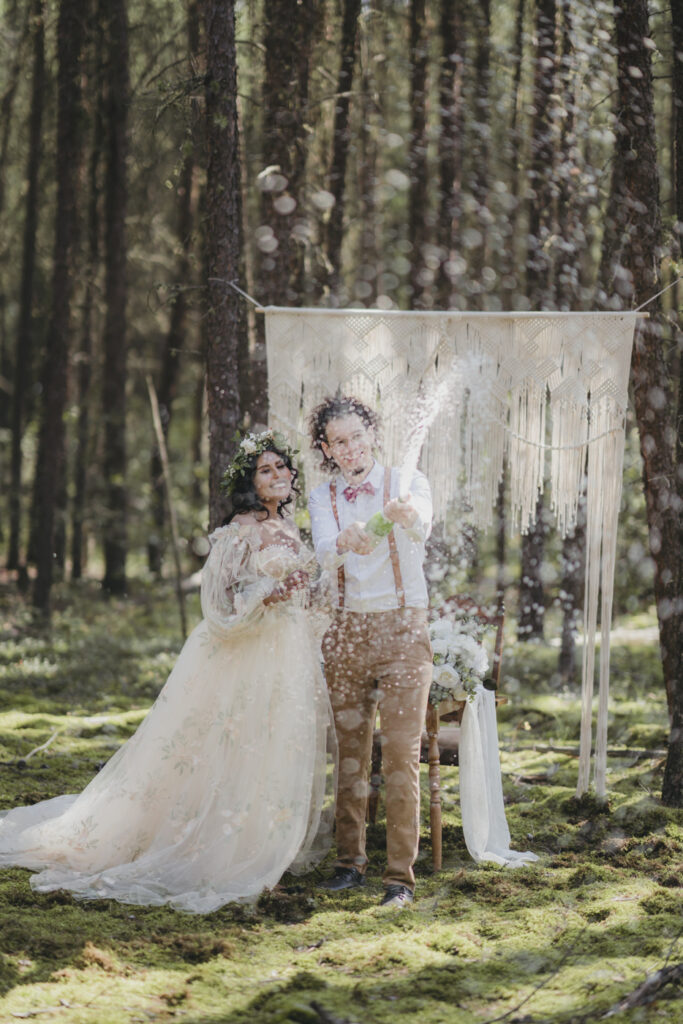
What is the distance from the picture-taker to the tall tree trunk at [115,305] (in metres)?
12.7

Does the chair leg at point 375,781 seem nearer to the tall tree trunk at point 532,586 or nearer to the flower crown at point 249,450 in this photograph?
the flower crown at point 249,450

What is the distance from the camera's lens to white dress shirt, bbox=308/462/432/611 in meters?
4.44

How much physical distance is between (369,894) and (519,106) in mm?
9318

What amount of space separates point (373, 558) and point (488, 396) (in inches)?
58.7

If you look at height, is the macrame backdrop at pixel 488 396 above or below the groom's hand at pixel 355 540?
above

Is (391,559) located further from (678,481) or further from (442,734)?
(678,481)

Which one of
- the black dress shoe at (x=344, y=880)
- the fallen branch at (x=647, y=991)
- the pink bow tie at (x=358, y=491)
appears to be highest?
the pink bow tie at (x=358, y=491)

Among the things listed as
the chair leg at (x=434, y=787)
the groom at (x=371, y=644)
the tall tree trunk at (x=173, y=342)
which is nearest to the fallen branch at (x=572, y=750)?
the chair leg at (x=434, y=787)

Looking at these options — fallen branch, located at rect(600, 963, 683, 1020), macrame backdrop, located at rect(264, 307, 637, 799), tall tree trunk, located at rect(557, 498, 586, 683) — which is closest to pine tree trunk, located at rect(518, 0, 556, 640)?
tall tree trunk, located at rect(557, 498, 586, 683)

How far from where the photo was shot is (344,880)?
4543mm

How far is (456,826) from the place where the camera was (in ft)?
18.0

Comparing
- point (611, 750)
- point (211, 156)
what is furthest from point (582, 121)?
point (611, 750)

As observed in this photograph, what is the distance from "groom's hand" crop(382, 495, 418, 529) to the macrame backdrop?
115 centimetres

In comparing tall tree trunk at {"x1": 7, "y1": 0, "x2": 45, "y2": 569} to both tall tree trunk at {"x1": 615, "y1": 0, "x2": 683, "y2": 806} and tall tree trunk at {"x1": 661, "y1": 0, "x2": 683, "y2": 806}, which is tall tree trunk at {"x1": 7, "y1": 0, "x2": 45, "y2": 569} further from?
tall tree trunk at {"x1": 661, "y1": 0, "x2": 683, "y2": 806}
